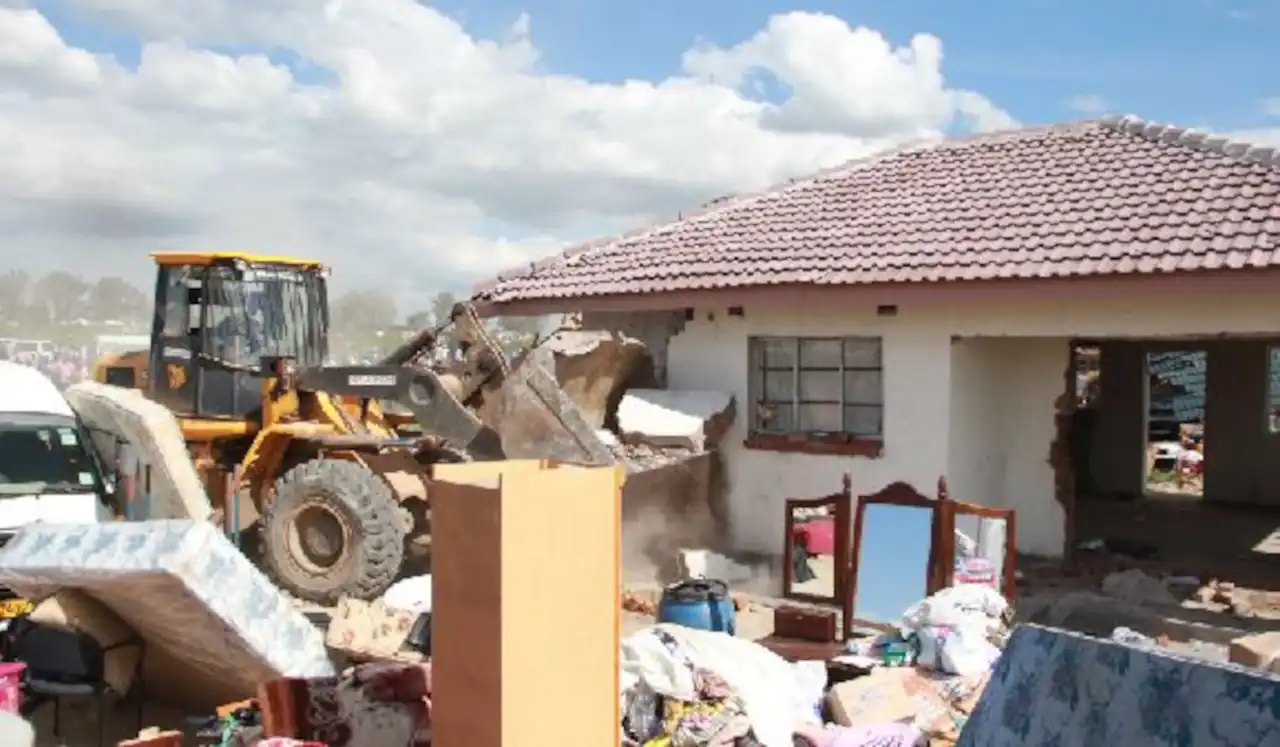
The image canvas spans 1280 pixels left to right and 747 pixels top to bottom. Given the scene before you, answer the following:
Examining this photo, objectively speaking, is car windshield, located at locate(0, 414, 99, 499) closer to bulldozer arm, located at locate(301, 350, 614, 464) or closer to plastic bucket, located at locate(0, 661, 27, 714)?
bulldozer arm, located at locate(301, 350, 614, 464)

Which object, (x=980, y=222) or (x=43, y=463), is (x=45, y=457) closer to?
(x=43, y=463)

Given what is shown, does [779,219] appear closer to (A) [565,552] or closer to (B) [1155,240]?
(B) [1155,240]

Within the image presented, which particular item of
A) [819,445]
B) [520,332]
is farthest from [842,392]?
[520,332]

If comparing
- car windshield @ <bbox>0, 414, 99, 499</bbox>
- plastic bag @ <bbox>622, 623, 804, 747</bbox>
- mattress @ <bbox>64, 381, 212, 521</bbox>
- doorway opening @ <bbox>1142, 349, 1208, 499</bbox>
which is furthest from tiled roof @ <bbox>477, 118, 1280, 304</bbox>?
doorway opening @ <bbox>1142, 349, 1208, 499</bbox>

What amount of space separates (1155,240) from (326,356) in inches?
313

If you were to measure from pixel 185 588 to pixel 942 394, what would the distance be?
7.19m

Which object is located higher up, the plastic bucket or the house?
the house

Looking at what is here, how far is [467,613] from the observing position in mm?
4906

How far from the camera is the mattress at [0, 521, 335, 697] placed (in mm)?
6273

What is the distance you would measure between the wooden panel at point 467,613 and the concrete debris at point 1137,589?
7.00m

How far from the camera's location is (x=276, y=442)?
34.4 feet

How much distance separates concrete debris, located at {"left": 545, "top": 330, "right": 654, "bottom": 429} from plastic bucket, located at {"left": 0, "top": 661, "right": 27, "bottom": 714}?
624 cm

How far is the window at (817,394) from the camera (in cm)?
1140

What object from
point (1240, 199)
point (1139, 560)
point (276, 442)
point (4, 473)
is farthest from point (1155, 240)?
point (4, 473)
